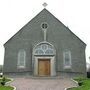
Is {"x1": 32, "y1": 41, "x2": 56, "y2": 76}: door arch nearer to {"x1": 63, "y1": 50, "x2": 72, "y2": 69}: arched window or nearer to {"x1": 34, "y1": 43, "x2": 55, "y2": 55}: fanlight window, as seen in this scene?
{"x1": 34, "y1": 43, "x2": 55, "y2": 55}: fanlight window

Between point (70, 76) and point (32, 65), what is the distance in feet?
18.5

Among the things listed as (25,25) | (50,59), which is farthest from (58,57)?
(25,25)

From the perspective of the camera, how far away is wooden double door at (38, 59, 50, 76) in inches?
1244

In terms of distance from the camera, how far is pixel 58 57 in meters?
31.5

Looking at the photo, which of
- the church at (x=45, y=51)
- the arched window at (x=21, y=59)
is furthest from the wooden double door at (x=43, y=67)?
the arched window at (x=21, y=59)

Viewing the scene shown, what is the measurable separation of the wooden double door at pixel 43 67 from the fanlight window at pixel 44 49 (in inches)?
45.5

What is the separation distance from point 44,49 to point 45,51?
36cm

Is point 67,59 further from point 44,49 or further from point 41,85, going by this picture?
point 41,85

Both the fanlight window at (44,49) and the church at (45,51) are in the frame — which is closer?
the church at (45,51)

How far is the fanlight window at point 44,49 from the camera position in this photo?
3192 cm

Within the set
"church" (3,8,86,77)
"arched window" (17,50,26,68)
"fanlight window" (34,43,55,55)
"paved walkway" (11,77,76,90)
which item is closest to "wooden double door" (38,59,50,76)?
"church" (3,8,86,77)

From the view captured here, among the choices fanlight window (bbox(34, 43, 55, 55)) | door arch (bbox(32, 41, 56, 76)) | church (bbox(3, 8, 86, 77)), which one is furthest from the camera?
fanlight window (bbox(34, 43, 55, 55))

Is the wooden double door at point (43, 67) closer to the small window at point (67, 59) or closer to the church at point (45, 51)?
the church at point (45, 51)

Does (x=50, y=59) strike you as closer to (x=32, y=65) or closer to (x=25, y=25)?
(x=32, y=65)
